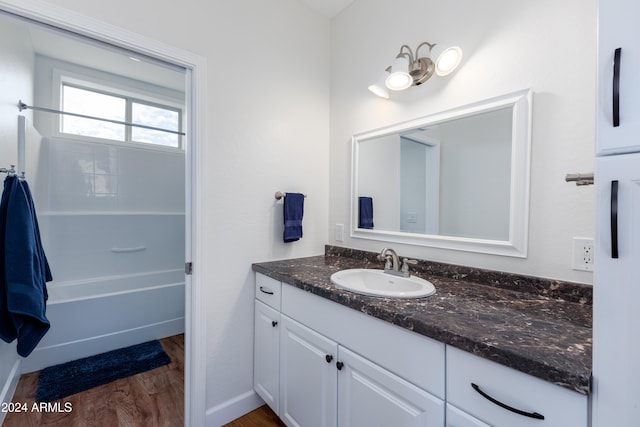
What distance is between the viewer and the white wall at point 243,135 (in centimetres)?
148

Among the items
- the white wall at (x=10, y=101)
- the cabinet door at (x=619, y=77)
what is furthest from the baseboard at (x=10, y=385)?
the cabinet door at (x=619, y=77)

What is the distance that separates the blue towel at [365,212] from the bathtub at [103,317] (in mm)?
1860

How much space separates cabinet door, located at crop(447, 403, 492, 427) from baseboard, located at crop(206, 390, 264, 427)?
50.2 inches

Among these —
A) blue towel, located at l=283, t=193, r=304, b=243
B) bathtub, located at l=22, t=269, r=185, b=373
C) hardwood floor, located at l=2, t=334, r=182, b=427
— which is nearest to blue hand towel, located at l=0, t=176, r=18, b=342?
hardwood floor, located at l=2, t=334, r=182, b=427

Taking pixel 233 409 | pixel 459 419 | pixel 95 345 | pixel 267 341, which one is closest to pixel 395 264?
pixel 459 419

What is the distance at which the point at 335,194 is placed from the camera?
6.63ft

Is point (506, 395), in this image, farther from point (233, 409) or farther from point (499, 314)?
point (233, 409)

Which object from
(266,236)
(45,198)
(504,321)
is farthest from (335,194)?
(45,198)

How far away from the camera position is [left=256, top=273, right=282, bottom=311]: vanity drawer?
1.49 meters

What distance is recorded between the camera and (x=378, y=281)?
145 cm

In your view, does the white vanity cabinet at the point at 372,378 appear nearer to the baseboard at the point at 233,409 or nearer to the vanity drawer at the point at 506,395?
the vanity drawer at the point at 506,395

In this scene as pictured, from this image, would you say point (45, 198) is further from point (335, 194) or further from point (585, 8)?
point (585, 8)

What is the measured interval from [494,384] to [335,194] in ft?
4.84

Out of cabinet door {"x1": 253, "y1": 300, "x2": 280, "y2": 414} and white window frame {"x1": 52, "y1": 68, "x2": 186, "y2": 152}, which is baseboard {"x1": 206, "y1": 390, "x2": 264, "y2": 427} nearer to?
cabinet door {"x1": 253, "y1": 300, "x2": 280, "y2": 414}
